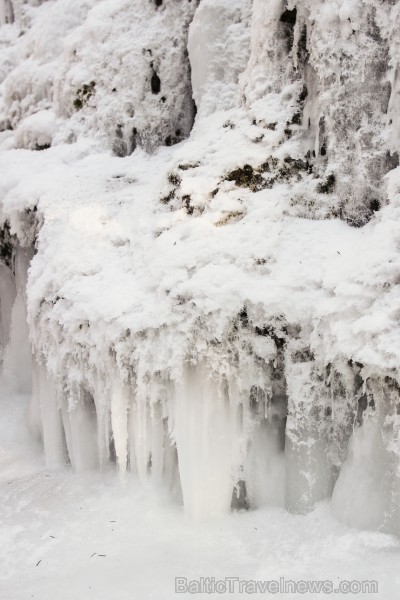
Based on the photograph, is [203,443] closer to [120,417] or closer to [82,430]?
[120,417]

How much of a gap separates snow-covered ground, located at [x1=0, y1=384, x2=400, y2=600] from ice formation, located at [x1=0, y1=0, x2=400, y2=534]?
0.55 ft

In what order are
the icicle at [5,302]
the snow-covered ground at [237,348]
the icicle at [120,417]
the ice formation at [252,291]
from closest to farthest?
1. the snow-covered ground at [237,348]
2. the ice formation at [252,291]
3. the icicle at [120,417]
4. the icicle at [5,302]

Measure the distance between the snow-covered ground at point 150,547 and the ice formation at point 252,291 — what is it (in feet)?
0.55

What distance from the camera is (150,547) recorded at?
3912 mm

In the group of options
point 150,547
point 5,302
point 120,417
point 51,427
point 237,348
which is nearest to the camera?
point 150,547

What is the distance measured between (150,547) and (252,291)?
2107 millimetres

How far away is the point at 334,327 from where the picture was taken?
12.5 ft

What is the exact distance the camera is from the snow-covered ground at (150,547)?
3.50 meters

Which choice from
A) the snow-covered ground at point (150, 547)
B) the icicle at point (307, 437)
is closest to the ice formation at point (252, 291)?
the icicle at point (307, 437)

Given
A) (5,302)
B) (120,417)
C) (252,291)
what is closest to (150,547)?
(120,417)

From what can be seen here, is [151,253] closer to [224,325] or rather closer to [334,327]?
[224,325]

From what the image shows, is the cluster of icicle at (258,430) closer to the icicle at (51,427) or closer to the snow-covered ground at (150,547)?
the snow-covered ground at (150,547)

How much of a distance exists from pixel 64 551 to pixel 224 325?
2121 millimetres

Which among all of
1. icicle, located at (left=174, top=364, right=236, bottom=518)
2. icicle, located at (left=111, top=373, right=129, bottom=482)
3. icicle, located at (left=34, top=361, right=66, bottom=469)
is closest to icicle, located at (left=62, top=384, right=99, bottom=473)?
icicle, located at (left=34, top=361, right=66, bottom=469)
